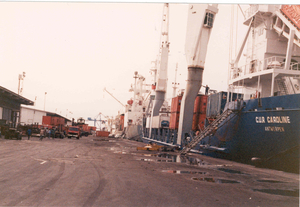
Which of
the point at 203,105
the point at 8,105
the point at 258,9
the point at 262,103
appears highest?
the point at 258,9

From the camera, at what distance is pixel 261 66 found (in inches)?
832

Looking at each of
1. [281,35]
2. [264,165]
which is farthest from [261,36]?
[264,165]

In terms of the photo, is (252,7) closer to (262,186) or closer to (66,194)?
(262,186)

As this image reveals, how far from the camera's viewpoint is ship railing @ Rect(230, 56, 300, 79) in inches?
742

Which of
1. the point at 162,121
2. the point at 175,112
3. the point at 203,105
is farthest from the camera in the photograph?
the point at 162,121

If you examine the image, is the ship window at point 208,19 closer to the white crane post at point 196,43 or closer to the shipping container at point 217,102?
the white crane post at point 196,43

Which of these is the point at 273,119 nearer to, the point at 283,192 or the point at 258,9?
the point at 283,192

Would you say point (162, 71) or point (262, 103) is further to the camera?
point (162, 71)

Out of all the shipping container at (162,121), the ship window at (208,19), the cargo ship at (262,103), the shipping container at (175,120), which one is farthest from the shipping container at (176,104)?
the ship window at (208,19)

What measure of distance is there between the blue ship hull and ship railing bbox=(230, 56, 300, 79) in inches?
116

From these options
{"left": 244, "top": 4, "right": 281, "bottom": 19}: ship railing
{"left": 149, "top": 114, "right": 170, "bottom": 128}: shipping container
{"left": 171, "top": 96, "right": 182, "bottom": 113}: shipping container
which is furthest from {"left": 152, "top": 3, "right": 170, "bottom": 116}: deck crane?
{"left": 244, "top": 4, "right": 281, "bottom": 19}: ship railing

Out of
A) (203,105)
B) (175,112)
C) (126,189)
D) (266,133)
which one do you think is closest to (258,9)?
(266,133)

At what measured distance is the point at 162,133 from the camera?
3962 cm

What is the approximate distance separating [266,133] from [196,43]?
11486 mm
